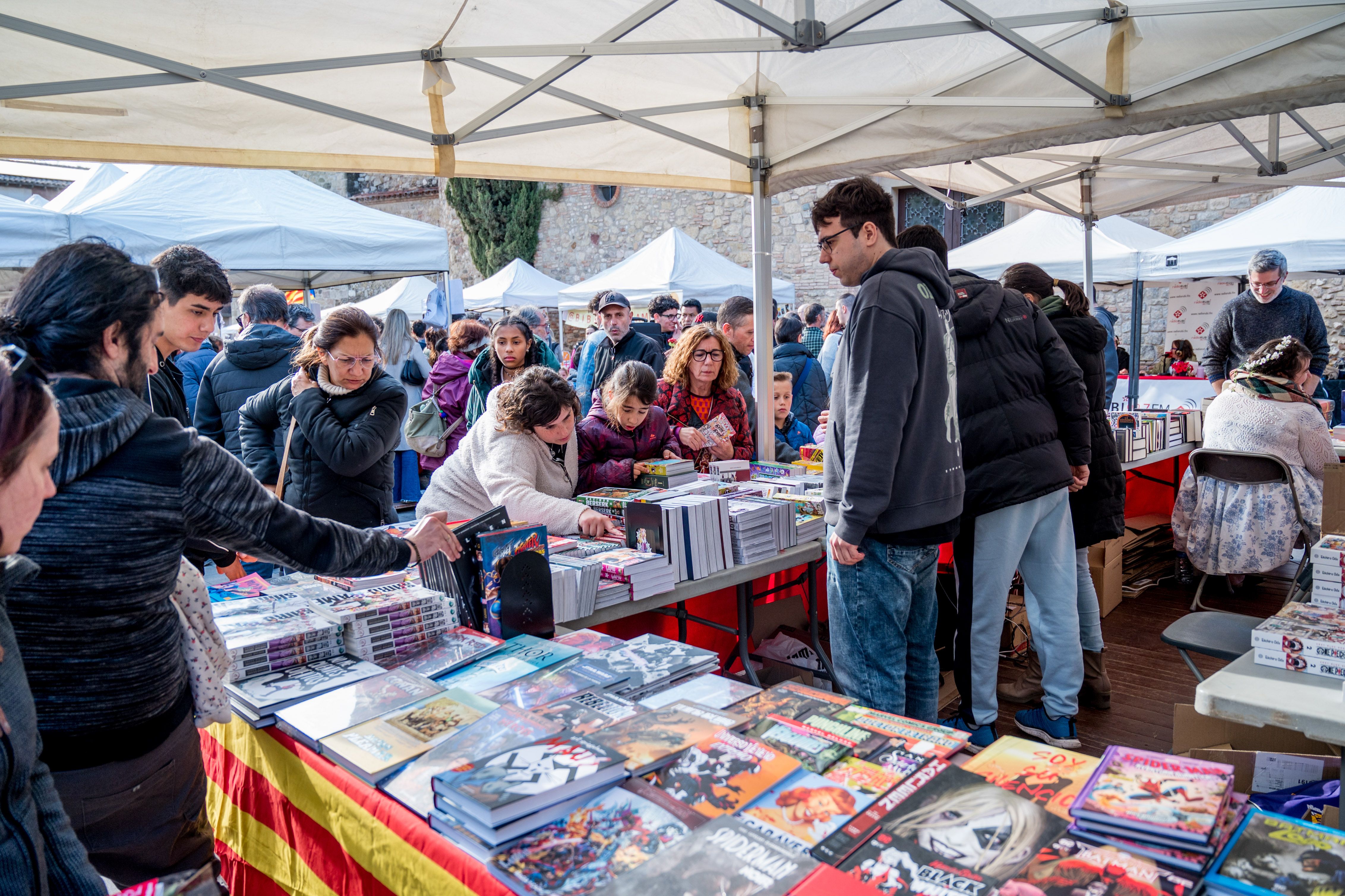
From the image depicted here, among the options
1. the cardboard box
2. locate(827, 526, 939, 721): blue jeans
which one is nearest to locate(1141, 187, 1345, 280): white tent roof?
the cardboard box

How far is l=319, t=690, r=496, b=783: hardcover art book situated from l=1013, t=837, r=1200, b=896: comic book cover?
0.99 meters

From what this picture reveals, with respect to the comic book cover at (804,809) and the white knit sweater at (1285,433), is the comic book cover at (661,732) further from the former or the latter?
the white knit sweater at (1285,433)

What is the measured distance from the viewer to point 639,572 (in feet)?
8.52

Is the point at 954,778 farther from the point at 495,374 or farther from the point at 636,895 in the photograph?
the point at 495,374

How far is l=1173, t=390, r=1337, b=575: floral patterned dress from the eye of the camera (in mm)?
4285

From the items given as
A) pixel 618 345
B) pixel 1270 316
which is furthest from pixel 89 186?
pixel 1270 316

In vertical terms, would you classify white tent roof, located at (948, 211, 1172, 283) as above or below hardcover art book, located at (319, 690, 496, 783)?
above

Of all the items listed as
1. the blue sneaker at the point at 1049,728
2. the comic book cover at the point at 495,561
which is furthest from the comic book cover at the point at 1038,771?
the blue sneaker at the point at 1049,728

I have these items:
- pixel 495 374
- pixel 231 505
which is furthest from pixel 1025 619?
pixel 231 505

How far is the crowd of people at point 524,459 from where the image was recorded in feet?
4.43

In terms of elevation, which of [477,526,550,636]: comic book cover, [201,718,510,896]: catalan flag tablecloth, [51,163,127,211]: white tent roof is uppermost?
[51,163,127,211]: white tent roof

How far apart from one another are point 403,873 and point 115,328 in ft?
3.26

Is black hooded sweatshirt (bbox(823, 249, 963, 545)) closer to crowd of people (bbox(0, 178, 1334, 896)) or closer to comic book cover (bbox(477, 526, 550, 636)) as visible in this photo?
crowd of people (bbox(0, 178, 1334, 896))

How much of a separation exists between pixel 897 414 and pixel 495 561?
1104 mm
